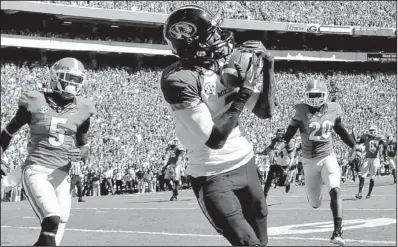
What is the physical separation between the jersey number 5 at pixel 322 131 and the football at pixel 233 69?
5663 millimetres

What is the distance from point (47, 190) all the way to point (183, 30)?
8.81ft

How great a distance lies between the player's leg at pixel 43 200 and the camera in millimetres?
6102

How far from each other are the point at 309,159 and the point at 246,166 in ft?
18.0

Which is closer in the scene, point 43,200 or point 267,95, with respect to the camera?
point 267,95

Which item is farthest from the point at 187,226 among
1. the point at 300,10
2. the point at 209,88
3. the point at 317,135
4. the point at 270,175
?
the point at 300,10

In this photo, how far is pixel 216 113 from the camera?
420cm

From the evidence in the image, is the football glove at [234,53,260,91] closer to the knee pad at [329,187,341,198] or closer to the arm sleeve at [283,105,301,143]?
the knee pad at [329,187,341,198]

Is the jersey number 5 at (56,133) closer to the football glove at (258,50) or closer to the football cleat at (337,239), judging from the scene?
the football glove at (258,50)

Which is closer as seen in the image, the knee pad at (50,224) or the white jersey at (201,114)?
the white jersey at (201,114)

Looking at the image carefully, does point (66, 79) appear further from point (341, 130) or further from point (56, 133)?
point (341, 130)

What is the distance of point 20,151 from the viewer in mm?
22781

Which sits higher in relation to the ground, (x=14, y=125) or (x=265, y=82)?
(x=265, y=82)

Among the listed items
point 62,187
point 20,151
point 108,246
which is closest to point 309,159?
point 108,246

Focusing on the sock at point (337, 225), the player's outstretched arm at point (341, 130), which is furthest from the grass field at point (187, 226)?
the player's outstretched arm at point (341, 130)
